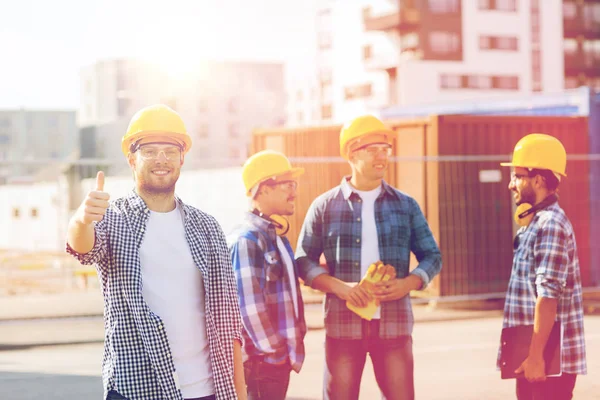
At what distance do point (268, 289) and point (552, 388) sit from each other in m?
1.47

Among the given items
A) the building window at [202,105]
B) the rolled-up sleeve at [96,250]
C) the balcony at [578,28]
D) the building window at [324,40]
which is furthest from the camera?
the building window at [202,105]

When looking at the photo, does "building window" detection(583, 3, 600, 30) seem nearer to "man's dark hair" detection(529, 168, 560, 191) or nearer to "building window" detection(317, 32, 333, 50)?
"building window" detection(317, 32, 333, 50)

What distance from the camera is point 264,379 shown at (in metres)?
4.86

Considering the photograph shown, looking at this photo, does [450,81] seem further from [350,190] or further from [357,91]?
[350,190]

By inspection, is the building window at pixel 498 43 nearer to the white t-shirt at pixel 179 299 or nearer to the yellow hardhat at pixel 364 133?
the yellow hardhat at pixel 364 133

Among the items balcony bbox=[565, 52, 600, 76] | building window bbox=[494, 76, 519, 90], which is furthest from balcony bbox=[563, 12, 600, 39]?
building window bbox=[494, 76, 519, 90]

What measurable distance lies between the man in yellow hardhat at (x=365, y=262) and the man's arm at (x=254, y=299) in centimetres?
37

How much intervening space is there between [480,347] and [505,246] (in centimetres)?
392

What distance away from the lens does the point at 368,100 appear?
236 ft

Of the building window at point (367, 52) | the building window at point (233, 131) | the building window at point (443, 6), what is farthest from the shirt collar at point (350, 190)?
the building window at point (233, 131)

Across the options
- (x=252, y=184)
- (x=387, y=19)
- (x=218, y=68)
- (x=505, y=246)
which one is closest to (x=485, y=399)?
(x=252, y=184)

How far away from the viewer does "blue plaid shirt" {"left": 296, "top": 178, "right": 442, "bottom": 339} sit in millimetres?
5133

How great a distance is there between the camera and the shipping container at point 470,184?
13734mm

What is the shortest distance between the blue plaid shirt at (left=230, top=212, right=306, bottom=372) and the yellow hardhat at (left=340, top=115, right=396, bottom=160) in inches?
26.0
